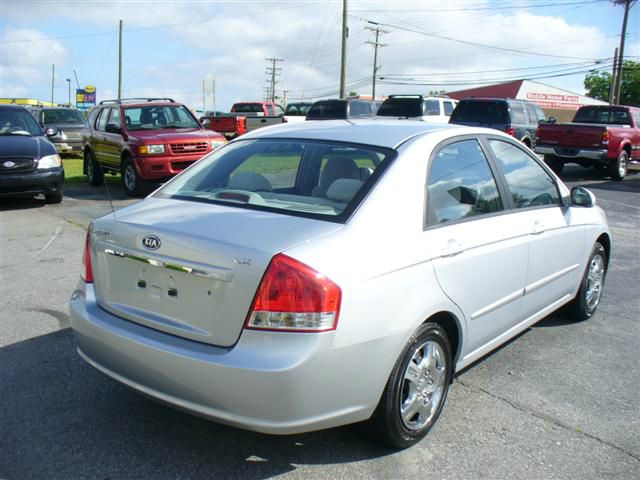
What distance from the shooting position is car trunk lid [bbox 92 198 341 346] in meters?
2.75

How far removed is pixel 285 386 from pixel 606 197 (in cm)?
1326

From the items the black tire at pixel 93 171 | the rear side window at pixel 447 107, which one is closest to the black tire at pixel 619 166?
the rear side window at pixel 447 107

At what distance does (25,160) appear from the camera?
10594 mm

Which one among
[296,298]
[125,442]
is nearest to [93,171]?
[125,442]

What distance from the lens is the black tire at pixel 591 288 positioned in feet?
17.1

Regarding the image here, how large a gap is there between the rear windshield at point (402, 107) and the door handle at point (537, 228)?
1580 cm

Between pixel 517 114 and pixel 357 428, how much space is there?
1614 centimetres

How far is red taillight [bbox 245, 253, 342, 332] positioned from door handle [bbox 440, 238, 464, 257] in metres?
0.86

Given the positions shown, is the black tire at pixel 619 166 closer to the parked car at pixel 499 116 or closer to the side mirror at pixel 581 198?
the parked car at pixel 499 116

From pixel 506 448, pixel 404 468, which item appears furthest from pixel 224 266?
pixel 506 448

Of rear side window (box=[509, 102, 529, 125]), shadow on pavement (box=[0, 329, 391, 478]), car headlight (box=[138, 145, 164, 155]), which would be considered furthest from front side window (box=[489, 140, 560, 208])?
rear side window (box=[509, 102, 529, 125])

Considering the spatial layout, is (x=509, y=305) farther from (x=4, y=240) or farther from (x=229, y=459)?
(x=4, y=240)

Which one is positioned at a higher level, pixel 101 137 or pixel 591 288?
pixel 101 137

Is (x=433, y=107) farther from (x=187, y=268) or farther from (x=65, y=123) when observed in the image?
(x=187, y=268)
